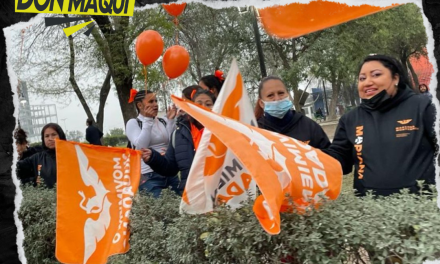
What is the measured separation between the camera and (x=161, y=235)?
261 centimetres

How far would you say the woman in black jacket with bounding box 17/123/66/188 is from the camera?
15.1 feet

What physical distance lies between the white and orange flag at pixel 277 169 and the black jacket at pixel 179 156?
121cm

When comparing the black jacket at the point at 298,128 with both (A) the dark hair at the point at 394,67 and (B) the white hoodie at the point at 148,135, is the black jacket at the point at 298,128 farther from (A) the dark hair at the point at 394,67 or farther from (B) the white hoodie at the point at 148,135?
(B) the white hoodie at the point at 148,135

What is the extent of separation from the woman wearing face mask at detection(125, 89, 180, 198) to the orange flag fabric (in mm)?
1580

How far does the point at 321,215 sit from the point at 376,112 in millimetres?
961

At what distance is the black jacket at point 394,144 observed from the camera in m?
2.32

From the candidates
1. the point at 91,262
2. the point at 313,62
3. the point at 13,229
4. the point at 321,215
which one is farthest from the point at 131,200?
the point at 313,62

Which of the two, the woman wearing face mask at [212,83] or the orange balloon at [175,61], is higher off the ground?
the orange balloon at [175,61]

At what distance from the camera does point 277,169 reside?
191cm

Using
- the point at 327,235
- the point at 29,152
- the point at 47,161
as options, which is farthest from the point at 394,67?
the point at 29,152

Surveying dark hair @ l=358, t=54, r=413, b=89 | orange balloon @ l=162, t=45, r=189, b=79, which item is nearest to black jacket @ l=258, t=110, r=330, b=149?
dark hair @ l=358, t=54, r=413, b=89

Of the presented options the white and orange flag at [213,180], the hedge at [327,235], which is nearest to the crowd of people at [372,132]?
the hedge at [327,235]

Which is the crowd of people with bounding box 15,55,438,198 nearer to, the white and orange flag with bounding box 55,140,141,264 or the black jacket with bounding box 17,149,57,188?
the white and orange flag with bounding box 55,140,141,264

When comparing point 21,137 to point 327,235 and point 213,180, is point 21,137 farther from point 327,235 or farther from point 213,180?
point 327,235
